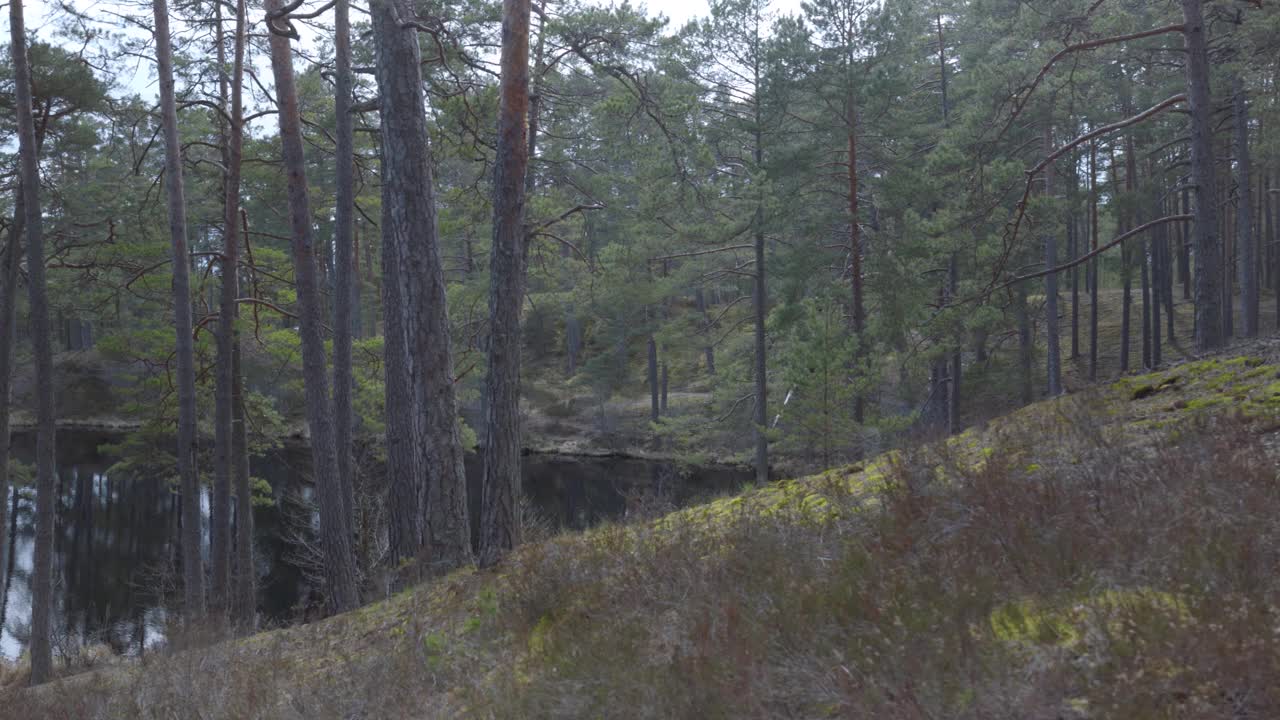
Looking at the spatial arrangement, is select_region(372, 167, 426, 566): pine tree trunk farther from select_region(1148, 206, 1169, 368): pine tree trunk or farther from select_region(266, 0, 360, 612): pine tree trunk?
select_region(1148, 206, 1169, 368): pine tree trunk

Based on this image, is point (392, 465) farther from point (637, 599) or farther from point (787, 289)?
point (787, 289)

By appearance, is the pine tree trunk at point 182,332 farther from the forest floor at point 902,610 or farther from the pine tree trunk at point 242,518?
the forest floor at point 902,610

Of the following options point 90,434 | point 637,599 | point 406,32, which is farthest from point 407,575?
point 90,434

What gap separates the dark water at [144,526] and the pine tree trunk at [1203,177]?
6.04m

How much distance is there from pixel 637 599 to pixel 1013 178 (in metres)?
13.0

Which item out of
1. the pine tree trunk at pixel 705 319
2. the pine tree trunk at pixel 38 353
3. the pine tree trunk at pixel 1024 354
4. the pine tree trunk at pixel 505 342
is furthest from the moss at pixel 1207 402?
the pine tree trunk at pixel 705 319

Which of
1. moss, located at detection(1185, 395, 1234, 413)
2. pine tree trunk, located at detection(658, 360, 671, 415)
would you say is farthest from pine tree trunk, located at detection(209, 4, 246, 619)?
pine tree trunk, located at detection(658, 360, 671, 415)

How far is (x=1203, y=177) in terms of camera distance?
8.67 m

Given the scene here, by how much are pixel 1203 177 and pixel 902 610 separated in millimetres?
8116

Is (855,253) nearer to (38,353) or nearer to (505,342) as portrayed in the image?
(505,342)

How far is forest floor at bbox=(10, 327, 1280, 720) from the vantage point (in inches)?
94.3

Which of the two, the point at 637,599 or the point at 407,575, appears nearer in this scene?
the point at 637,599

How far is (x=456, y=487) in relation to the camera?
809 cm

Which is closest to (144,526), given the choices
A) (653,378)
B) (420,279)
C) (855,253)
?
(653,378)
